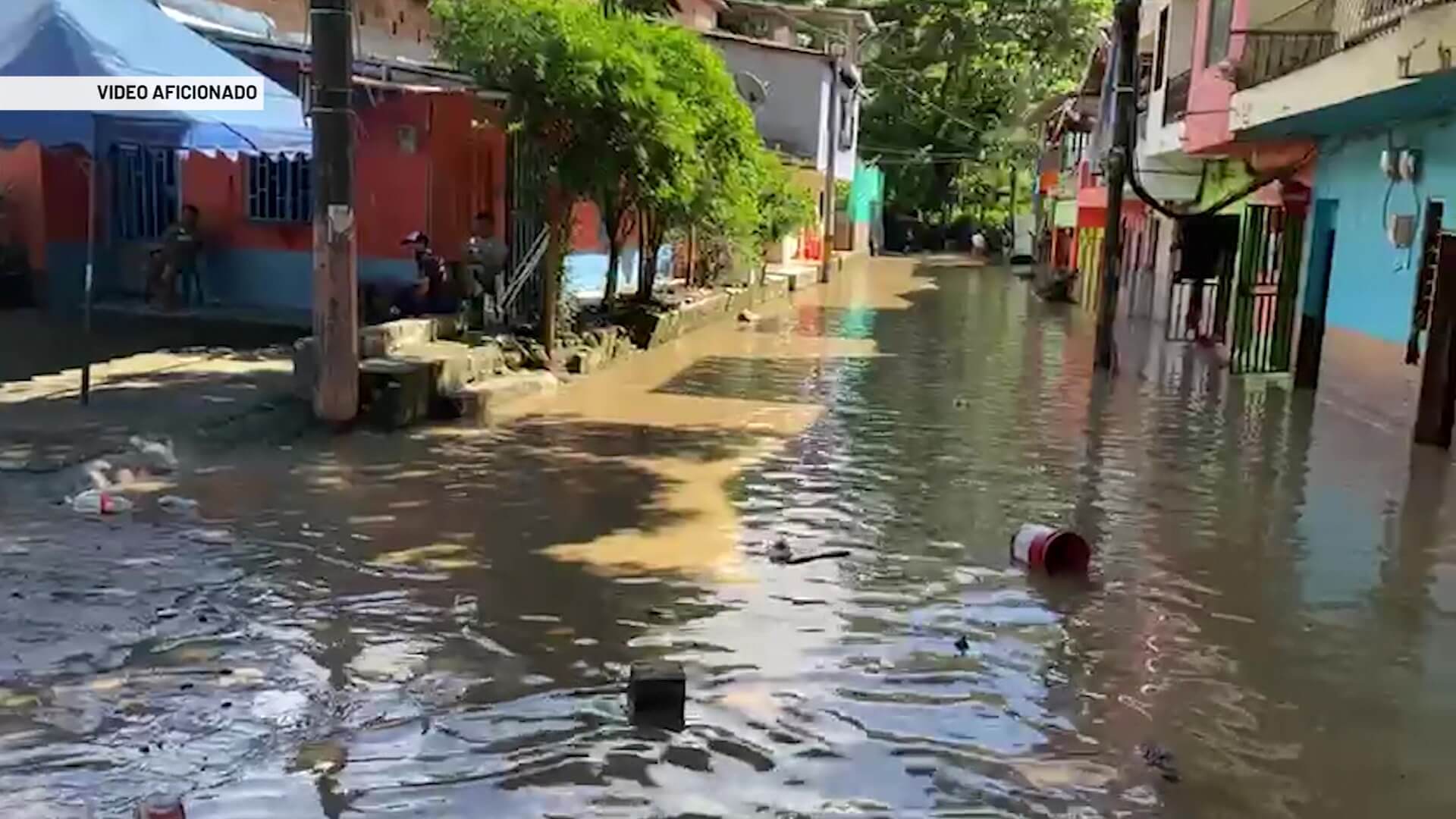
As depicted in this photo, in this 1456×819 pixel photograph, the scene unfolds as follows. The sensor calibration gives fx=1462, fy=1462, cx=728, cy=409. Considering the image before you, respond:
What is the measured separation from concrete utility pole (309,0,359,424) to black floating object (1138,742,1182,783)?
24.3ft

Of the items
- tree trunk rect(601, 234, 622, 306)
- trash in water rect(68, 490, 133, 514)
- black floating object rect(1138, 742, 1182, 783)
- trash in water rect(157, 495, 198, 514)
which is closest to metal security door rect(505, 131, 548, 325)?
tree trunk rect(601, 234, 622, 306)

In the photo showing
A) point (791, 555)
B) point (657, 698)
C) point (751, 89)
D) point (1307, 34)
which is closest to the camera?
point (657, 698)

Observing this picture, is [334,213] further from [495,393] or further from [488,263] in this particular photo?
[488,263]

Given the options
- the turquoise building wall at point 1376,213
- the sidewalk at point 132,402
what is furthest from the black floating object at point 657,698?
the turquoise building wall at point 1376,213

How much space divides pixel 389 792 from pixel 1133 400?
12528mm

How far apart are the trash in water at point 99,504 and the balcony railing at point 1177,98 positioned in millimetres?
16236

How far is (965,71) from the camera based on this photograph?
5681 cm

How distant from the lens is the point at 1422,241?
1416cm

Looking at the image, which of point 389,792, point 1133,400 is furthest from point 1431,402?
point 389,792

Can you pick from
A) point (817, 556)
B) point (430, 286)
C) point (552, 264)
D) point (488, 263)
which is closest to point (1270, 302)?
point (552, 264)

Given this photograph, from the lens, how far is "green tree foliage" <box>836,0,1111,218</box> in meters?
55.9

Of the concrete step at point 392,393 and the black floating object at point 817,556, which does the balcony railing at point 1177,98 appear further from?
the black floating object at point 817,556

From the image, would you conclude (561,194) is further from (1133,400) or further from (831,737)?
(831,737)

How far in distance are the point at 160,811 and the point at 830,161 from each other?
37453 mm
